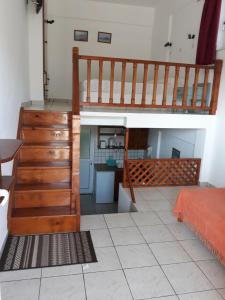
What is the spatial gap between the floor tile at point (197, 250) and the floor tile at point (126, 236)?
0.49 metres

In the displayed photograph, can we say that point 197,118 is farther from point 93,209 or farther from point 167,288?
point 93,209

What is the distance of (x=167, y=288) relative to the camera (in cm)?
216

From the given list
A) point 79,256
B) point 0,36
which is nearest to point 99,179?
point 79,256

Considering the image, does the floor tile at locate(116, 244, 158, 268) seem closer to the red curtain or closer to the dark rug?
the dark rug

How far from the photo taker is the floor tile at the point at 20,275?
7.22 ft

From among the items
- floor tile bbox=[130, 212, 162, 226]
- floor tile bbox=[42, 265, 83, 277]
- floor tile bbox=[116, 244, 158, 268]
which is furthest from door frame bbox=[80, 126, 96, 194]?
floor tile bbox=[42, 265, 83, 277]

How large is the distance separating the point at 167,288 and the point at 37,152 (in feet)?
7.60

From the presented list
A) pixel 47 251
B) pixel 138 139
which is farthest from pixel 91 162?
pixel 47 251

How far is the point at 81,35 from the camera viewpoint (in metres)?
6.27

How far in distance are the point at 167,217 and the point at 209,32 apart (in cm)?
296

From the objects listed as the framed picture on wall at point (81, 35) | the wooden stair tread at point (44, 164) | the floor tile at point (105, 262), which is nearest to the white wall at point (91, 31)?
the framed picture on wall at point (81, 35)

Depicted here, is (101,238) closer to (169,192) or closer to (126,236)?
(126,236)

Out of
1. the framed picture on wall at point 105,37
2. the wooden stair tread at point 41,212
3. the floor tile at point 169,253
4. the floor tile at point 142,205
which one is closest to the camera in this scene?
the floor tile at point 169,253

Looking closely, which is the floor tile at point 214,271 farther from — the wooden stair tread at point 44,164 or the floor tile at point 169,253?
the wooden stair tread at point 44,164
